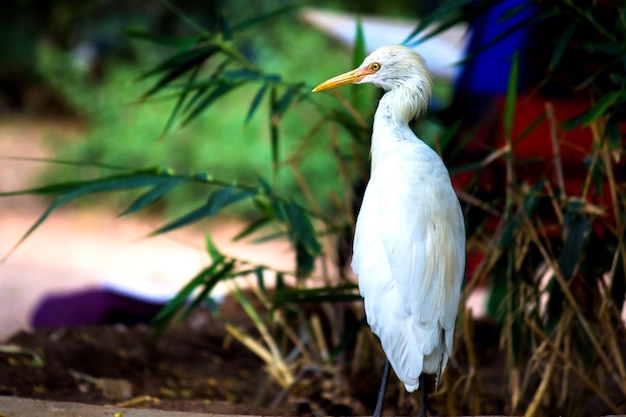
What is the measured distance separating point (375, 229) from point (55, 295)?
2978mm

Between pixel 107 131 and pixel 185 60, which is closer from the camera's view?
pixel 185 60

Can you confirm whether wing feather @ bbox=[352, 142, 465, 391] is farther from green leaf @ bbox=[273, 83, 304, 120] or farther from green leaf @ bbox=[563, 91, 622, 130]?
green leaf @ bbox=[273, 83, 304, 120]

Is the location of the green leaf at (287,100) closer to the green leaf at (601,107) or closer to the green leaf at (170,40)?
the green leaf at (170,40)

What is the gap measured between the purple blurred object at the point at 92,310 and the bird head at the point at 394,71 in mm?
2498

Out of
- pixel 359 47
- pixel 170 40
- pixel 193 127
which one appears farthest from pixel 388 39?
pixel 193 127

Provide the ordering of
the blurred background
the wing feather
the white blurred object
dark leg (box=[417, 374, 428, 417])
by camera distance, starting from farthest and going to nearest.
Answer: the blurred background < the white blurred object < dark leg (box=[417, 374, 428, 417]) < the wing feather

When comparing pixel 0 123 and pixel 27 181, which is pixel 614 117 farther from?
pixel 0 123

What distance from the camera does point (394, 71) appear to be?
242 cm

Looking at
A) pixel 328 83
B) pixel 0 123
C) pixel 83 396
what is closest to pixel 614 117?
pixel 328 83

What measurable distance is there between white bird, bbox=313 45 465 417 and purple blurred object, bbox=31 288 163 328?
2.52 m

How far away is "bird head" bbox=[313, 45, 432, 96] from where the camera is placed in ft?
7.89

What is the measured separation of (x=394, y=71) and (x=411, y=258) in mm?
587

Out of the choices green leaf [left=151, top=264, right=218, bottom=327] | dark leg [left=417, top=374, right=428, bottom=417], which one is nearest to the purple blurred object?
green leaf [left=151, top=264, right=218, bottom=327]

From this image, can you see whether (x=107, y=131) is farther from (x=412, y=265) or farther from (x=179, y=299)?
(x=412, y=265)
